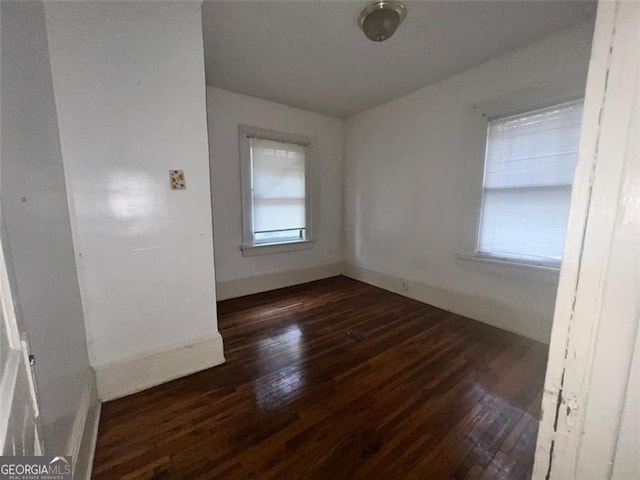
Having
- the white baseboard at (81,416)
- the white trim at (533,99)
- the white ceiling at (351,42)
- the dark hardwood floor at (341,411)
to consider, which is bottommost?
the dark hardwood floor at (341,411)

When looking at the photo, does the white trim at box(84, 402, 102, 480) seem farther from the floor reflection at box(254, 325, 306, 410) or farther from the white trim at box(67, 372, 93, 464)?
the floor reflection at box(254, 325, 306, 410)

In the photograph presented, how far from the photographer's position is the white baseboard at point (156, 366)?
156 cm

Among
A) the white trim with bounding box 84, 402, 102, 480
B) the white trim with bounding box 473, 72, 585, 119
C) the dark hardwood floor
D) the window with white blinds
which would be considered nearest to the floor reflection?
the dark hardwood floor

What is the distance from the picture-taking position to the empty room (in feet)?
1.60

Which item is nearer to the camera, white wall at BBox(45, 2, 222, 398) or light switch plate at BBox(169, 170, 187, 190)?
white wall at BBox(45, 2, 222, 398)

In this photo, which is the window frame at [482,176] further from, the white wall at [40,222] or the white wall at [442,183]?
the white wall at [40,222]

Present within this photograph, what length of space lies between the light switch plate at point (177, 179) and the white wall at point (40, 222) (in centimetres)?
51

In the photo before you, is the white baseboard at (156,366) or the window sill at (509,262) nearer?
the white baseboard at (156,366)

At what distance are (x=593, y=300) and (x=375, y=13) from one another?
207 centimetres

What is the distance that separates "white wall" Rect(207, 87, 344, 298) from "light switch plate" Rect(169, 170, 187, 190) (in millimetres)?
1355

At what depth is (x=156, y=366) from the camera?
5.55 feet

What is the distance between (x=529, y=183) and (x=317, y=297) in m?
2.46

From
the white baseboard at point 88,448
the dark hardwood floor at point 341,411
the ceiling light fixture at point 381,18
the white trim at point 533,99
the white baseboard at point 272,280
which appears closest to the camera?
the white baseboard at point 88,448

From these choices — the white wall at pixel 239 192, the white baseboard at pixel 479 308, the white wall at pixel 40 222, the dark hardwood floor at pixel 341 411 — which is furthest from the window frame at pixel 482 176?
the white wall at pixel 40 222
